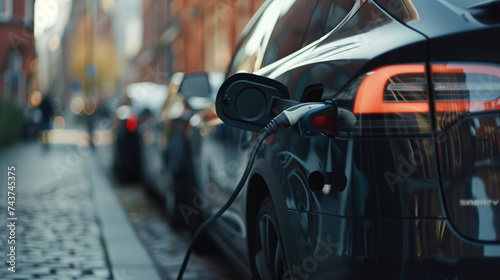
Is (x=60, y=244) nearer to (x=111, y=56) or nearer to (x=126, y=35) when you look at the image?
(x=126, y=35)

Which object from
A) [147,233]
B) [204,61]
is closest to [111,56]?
[204,61]

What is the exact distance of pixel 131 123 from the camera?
12.0 metres

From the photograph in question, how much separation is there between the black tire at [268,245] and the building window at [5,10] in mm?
→ 31680

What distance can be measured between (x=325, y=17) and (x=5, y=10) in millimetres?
32733

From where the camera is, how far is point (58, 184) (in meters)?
11.7

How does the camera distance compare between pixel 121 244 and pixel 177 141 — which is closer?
pixel 121 244

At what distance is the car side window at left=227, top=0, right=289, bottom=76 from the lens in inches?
161

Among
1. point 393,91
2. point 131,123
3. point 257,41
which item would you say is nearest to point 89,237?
point 257,41

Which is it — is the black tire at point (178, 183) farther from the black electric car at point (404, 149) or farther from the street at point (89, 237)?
the black electric car at point (404, 149)

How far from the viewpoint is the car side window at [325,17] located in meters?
3.01

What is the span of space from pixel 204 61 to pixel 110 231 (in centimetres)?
2251

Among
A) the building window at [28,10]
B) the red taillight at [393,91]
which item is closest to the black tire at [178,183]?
the red taillight at [393,91]

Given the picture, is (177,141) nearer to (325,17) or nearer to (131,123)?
Result: (325,17)

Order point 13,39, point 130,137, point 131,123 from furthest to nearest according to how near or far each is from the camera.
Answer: point 13,39 → point 131,123 → point 130,137
